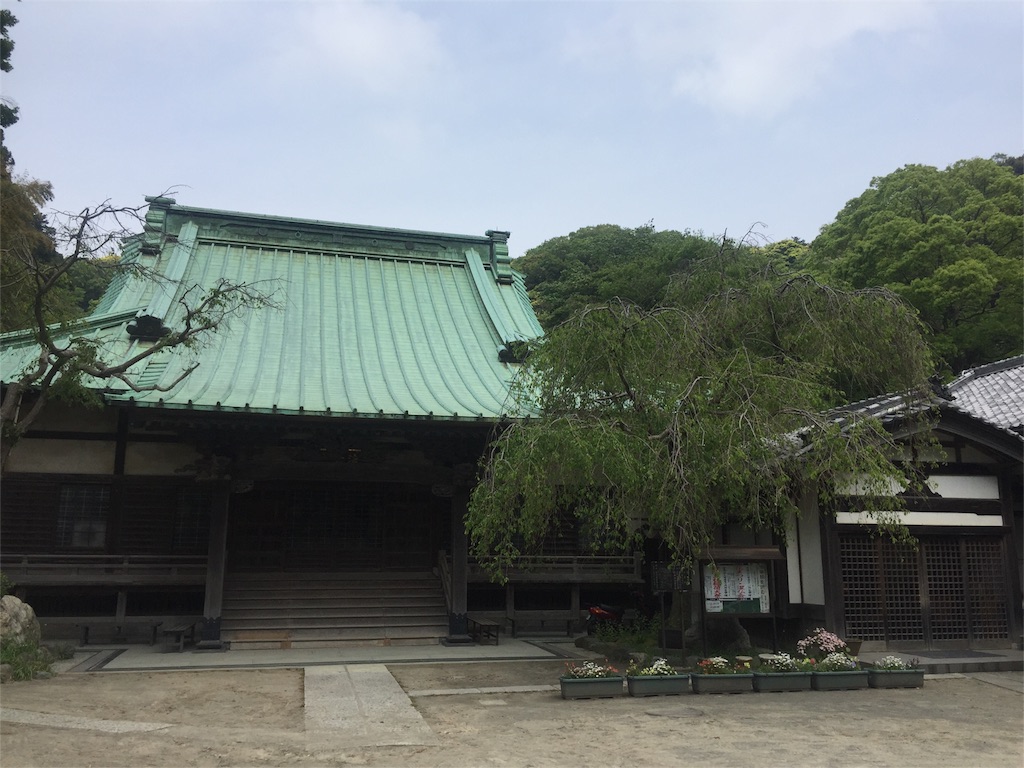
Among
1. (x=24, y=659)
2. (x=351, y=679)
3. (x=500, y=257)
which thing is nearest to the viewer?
(x=24, y=659)

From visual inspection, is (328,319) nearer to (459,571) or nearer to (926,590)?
(459,571)

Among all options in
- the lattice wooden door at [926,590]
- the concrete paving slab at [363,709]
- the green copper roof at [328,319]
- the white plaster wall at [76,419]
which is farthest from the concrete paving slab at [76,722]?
the lattice wooden door at [926,590]

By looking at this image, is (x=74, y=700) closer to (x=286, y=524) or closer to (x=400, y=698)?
(x=400, y=698)

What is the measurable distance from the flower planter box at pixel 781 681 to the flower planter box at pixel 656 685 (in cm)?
98

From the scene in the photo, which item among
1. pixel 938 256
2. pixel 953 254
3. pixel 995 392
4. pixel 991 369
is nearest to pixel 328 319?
pixel 995 392

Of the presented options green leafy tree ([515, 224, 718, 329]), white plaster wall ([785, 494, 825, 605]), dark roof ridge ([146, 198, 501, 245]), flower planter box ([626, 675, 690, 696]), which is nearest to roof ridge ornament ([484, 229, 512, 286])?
dark roof ridge ([146, 198, 501, 245])

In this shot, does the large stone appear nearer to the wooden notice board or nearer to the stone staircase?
the stone staircase

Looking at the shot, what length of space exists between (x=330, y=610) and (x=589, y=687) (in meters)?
6.95

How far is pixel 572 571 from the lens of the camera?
52.2 feet

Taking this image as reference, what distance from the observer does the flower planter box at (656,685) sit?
9.16 meters

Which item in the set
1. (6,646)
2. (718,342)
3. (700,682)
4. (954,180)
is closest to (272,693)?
(6,646)

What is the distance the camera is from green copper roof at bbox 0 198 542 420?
13500mm

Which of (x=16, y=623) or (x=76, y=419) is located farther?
(x=76, y=419)

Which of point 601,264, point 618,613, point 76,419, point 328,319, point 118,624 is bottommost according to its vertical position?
point 118,624
